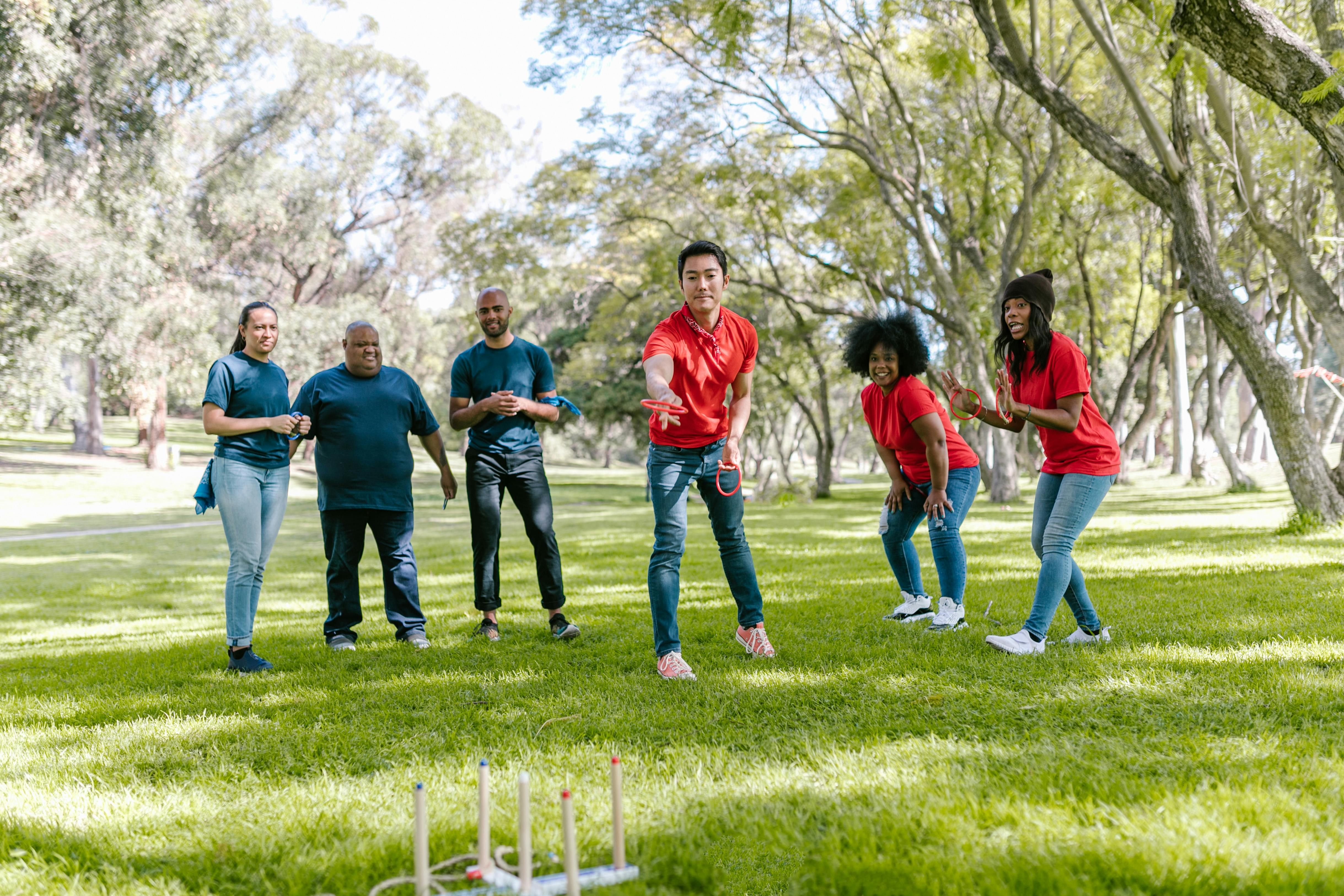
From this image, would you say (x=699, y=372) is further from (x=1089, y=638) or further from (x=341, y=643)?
(x=341, y=643)

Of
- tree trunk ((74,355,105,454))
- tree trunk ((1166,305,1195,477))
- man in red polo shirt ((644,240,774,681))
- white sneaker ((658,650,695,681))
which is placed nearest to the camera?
white sneaker ((658,650,695,681))

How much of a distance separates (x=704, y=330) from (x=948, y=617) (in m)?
2.38

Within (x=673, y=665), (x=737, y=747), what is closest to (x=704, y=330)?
(x=673, y=665)

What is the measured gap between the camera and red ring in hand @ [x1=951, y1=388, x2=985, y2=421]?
4.95 meters

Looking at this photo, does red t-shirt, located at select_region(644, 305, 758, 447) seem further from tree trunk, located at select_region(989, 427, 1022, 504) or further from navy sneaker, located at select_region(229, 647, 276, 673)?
tree trunk, located at select_region(989, 427, 1022, 504)

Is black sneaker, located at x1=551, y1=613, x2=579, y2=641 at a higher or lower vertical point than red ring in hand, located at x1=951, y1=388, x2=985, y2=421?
lower

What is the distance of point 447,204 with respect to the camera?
38438 mm

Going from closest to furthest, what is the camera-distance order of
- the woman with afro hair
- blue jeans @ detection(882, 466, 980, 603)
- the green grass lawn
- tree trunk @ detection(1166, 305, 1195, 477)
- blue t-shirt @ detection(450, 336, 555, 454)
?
the green grass lawn → the woman with afro hair → blue jeans @ detection(882, 466, 980, 603) → blue t-shirt @ detection(450, 336, 555, 454) → tree trunk @ detection(1166, 305, 1195, 477)

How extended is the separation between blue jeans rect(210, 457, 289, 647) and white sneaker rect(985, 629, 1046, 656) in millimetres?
4005

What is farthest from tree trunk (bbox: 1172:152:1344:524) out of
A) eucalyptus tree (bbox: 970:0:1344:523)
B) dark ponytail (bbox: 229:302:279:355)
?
dark ponytail (bbox: 229:302:279:355)

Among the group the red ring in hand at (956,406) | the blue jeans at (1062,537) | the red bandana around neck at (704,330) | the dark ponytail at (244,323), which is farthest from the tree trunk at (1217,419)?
the dark ponytail at (244,323)

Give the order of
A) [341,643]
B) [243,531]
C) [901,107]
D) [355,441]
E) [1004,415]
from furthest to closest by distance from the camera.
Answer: [901,107], [341,643], [355,441], [243,531], [1004,415]

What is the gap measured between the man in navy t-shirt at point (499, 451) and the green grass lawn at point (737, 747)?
0.38 m

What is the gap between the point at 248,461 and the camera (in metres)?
5.57
